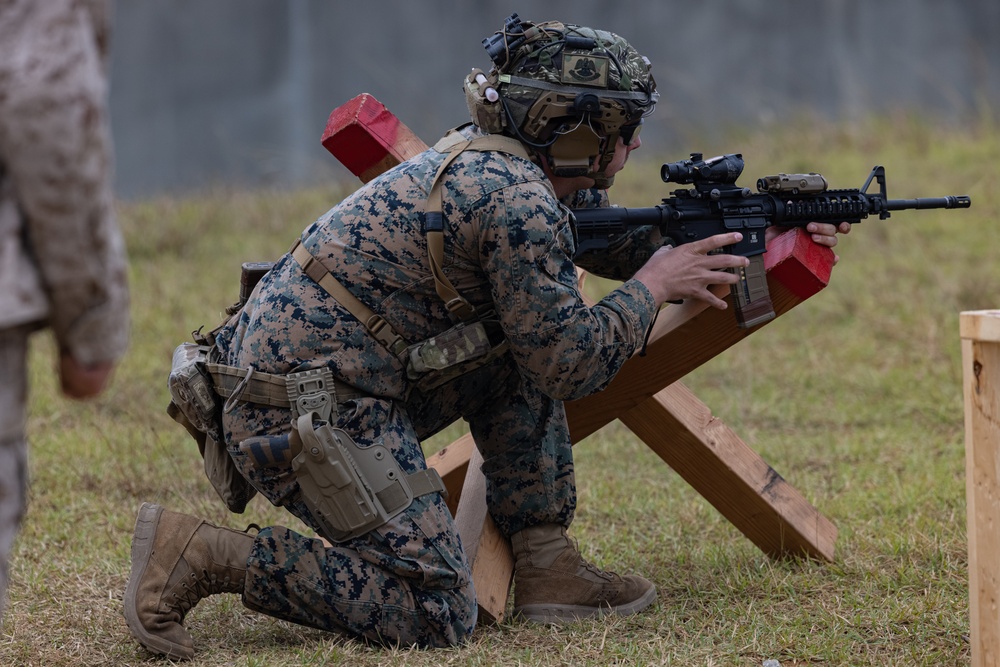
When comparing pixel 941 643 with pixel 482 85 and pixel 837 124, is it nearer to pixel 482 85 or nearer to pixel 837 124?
pixel 482 85

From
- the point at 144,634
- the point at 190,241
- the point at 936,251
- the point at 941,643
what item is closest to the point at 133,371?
the point at 190,241

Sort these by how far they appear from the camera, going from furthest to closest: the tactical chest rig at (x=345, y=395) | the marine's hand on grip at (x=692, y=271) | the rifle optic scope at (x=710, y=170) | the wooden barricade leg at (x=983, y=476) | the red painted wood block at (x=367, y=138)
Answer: the red painted wood block at (x=367, y=138), the rifle optic scope at (x=710, y=170), the marine's hand on grip at (x=692, y=271), the tactical chest rig at (x=345, y=395), the wooden barricade leg at (x=983, y=476)

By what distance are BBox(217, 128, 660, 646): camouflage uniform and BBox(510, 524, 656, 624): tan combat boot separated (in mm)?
317

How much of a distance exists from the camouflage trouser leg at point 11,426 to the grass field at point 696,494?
1.29 metres

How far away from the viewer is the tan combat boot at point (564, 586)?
355 cm

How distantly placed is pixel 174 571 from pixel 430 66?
28.6 ft

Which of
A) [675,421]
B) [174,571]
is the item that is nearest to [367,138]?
[675,421]

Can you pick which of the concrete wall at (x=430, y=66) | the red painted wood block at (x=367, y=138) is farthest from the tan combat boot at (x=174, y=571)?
the concrete wall at (x=430, y=66)

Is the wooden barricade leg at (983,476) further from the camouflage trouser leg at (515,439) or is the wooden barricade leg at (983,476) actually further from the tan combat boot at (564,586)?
the camouflage trouser leg at (515,439)

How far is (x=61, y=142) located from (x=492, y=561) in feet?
6.76

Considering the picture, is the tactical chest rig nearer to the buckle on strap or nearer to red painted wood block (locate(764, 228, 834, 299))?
the buckle on strap

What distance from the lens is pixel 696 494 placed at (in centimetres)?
482

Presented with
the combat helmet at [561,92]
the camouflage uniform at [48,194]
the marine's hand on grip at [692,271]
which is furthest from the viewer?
the marine's hand on grip at [692,271]

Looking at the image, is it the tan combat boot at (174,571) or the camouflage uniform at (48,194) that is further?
the tan combat boot at (174,571)
